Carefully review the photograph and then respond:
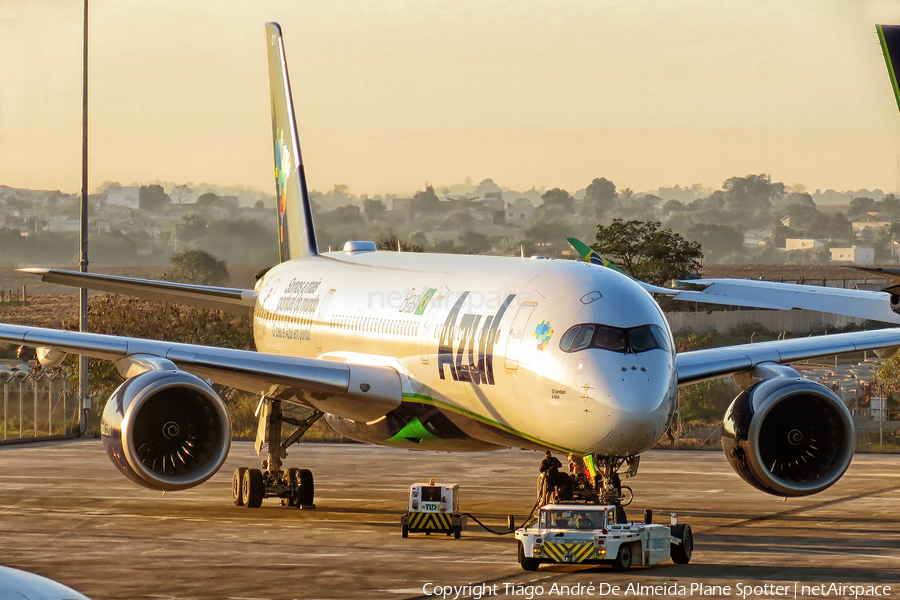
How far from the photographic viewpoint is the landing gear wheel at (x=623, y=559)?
63.9 feet

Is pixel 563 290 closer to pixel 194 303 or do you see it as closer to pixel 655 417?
pixel 655 417

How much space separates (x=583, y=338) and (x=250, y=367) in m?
7.16

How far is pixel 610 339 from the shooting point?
67.2 ft

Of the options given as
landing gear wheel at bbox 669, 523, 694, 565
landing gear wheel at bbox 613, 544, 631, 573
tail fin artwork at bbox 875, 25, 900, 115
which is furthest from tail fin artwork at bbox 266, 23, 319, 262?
landing gear wheel at bbox 613, 544, 631, 573

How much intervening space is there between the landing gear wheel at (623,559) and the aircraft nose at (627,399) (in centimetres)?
143

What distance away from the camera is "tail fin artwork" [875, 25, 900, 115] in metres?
24.9

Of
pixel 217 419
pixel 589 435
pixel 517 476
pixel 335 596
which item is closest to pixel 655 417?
pixel 589 435

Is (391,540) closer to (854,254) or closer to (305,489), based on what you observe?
(305,489)

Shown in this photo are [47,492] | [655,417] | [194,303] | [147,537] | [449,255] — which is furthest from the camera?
[194,303]

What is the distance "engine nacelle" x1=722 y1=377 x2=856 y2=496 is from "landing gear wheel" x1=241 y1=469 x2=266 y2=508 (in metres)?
9.74

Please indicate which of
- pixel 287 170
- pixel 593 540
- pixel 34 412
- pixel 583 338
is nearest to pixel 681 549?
pixel 593 540

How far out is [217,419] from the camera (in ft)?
77.0

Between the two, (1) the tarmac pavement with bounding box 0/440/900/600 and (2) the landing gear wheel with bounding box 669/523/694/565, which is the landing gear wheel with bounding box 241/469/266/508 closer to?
(1) the tarmac pavement with bounding box 0/440/900/600

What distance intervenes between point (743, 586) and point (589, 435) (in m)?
3.20
